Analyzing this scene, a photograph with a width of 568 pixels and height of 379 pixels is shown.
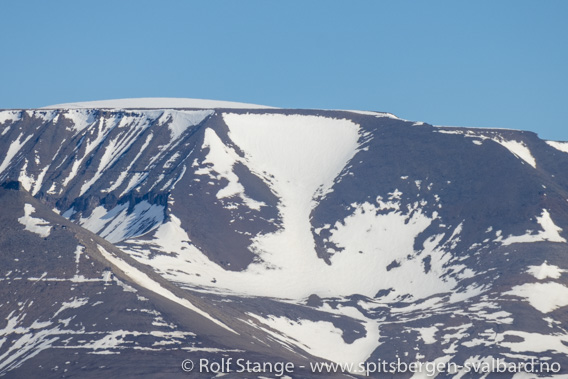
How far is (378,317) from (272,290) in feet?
57.1

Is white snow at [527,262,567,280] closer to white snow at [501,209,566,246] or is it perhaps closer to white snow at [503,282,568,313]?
white snow at [503,282,568,313]

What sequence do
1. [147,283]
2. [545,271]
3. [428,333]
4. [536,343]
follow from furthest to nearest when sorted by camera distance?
[545,271], [428,333], [536,343], [147,283]

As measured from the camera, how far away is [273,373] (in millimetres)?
125562

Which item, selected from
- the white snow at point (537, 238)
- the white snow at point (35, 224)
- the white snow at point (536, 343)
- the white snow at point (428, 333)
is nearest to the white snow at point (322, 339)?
the white snow at point (428, 333)

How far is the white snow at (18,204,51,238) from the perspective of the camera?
517 ft

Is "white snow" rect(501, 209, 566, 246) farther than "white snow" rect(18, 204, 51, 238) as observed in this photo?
Yes

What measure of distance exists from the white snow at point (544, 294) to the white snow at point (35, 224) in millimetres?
59693

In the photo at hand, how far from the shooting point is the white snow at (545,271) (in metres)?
181

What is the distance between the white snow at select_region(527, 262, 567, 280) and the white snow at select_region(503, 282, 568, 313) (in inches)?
81.3

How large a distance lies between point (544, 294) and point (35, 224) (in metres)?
65.0

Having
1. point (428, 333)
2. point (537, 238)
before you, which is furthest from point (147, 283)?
point (537, 238)

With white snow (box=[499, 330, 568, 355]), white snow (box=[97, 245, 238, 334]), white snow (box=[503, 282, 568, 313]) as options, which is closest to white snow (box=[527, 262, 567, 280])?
white snow (box=[503, 282, 568, 313])

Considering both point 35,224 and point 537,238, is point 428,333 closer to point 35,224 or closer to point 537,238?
point 537,238

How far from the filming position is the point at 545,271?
596ft
